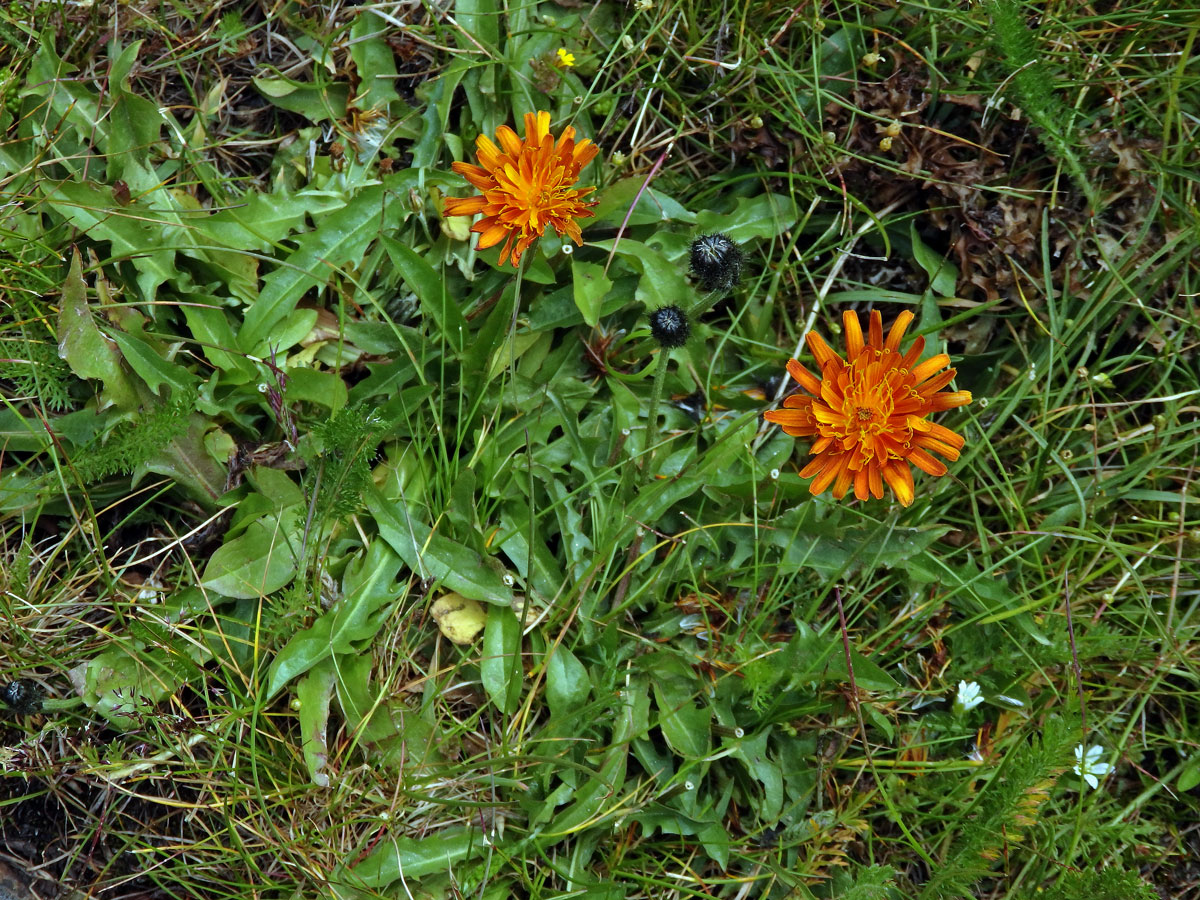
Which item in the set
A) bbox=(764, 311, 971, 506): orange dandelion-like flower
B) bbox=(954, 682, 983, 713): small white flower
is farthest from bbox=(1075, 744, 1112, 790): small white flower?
bbox=(764, 311, 971, 506): orange dandelion-like flower

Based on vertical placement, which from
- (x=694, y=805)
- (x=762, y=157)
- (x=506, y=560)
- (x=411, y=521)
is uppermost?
(x=762, y=157)

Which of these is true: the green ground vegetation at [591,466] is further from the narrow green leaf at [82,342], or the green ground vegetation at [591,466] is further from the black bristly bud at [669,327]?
the black bristly bud at [669,327]

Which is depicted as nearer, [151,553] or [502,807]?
[502,807]

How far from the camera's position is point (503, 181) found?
2293 millimetres

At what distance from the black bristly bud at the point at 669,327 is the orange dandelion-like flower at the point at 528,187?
30cm

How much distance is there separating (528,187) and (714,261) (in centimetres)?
52

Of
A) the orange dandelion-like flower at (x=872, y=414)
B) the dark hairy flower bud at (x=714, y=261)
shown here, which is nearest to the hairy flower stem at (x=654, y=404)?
the dark hairy flower bud at (x=714, y=261)

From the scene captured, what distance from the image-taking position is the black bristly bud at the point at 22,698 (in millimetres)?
2455

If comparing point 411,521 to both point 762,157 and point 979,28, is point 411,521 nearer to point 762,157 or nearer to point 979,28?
point 762,157

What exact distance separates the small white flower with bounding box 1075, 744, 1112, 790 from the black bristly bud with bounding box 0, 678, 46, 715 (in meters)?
2.95

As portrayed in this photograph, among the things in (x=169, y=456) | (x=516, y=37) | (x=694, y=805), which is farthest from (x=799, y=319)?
(x=169, y=456)

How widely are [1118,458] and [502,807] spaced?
7.55 feet

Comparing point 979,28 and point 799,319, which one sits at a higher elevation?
point 979,28

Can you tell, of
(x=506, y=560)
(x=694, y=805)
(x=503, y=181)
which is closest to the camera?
(x=503, y=181)
